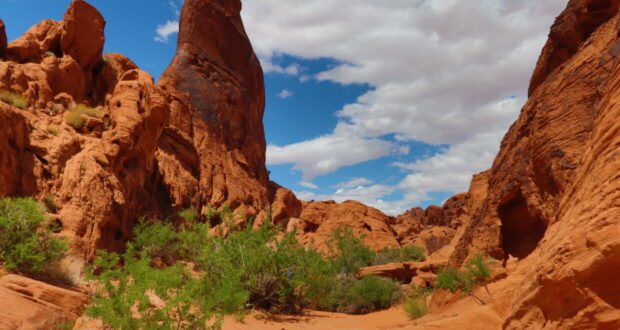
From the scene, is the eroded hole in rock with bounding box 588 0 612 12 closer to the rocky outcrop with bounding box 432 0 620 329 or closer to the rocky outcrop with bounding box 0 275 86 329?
the rocky outcrop with bounding box 432 0 620 329

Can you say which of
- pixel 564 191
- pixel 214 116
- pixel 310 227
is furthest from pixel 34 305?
pixel 310 227

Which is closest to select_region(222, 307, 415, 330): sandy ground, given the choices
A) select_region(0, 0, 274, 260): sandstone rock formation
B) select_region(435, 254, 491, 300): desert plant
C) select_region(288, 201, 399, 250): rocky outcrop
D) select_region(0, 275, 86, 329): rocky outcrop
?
select_region(435, 254, 491, 300): desert plant

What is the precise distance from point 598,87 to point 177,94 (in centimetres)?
2456

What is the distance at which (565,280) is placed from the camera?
8.83 feet

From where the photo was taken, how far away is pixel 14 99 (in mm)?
12391

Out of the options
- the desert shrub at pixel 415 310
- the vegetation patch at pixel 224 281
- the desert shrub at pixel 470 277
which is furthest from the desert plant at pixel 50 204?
the desert shrub at pixel 470 277

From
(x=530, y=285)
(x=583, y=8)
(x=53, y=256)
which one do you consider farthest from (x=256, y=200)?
(x=530, y=285)

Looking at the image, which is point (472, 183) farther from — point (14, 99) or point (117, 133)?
point (14, 99)

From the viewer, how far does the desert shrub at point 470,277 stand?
26.6 feet

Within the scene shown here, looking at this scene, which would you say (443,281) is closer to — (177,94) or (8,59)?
(8,59)

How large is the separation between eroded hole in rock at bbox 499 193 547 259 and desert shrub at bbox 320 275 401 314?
545 centimetres

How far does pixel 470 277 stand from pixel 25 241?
28.6 feet

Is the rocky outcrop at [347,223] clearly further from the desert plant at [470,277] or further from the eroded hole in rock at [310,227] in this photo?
the desert plant at [470,277]

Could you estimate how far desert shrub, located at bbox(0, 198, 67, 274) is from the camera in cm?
735
